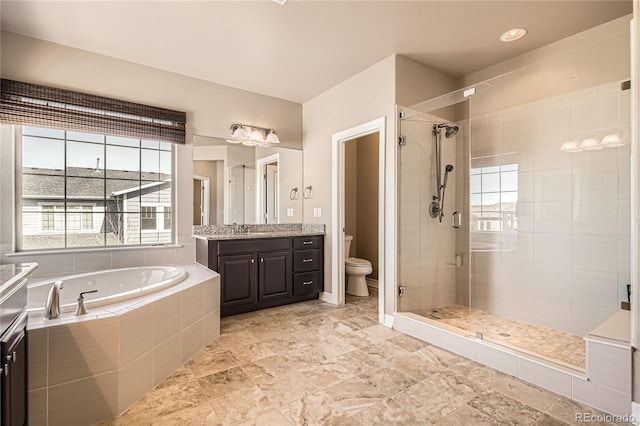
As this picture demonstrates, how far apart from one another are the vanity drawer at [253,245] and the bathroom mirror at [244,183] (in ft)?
1.87

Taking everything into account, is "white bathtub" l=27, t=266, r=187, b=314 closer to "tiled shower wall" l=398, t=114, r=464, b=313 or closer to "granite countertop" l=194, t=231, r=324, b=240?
"granite countertop" l=194, t=231, r=324, b=240

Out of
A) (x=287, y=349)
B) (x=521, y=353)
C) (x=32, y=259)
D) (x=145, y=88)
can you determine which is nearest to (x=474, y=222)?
(x=521, y=353)

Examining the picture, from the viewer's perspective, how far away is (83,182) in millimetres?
2904

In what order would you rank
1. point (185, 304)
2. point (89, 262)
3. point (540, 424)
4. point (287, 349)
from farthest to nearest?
point (89, 262), point (287, 349), point (185, 304), point (540, 424)

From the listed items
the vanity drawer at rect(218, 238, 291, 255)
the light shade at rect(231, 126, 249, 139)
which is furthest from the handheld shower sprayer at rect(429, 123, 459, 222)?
the light shade at rect(231, 126, 249, 139)

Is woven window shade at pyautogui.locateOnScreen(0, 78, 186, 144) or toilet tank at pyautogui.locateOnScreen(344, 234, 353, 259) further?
toilet tank at pyautogui.locateOnScreen(344, 234, 353, 259)

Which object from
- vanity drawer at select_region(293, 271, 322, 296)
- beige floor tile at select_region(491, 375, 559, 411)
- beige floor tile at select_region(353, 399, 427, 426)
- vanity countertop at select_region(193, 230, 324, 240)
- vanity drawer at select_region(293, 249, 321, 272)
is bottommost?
beige floor tile at select_region(353, 399, 427, 426)

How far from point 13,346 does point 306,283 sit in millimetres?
2752

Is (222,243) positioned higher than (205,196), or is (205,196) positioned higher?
(205,196)

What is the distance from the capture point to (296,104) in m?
A: 4.19

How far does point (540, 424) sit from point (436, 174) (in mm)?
2291

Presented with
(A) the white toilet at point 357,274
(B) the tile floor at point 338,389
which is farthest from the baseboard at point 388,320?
(A) the white toilet at point 357,274

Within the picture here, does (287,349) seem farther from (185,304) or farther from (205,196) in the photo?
(205,196)

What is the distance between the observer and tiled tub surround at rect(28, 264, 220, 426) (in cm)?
143
